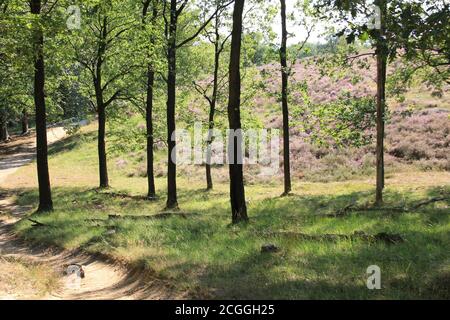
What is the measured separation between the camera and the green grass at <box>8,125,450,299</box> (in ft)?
23.6

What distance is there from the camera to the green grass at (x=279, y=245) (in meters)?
7.20

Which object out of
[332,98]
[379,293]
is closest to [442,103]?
[332,98]

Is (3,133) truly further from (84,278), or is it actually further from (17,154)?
(84,278)

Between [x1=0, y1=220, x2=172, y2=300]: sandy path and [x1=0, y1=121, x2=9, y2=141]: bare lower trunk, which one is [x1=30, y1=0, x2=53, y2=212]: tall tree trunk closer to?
[x1=0, y1=220, x2=172, y2=300]: sandy path

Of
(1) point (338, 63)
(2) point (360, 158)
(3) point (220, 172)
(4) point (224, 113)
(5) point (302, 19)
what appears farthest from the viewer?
(3) point (220, 172)

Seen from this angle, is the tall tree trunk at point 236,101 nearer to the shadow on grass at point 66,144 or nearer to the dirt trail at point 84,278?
the dirt trail at point 84,278

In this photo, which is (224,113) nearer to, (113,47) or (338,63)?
(113,47)

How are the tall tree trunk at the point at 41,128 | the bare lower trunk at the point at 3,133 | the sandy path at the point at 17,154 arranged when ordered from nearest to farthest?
the tall tree trunk at the point at 41,128 → the sandy path at the point at 17,154 → the bare lower trunk at the point at 3,133

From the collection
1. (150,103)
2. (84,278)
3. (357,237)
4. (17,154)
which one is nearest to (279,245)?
(357,237)

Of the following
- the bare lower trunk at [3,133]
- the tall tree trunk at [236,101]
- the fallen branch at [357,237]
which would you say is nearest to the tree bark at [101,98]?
the tall tree trunk at [236,101]

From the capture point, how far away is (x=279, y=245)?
9.94 m

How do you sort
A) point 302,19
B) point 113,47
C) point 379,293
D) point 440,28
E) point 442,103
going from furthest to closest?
point 442,103, point 113,47, point 302,19, point 440,28, point 379,293

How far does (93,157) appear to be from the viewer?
147 feet

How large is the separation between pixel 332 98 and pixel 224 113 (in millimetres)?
18085
